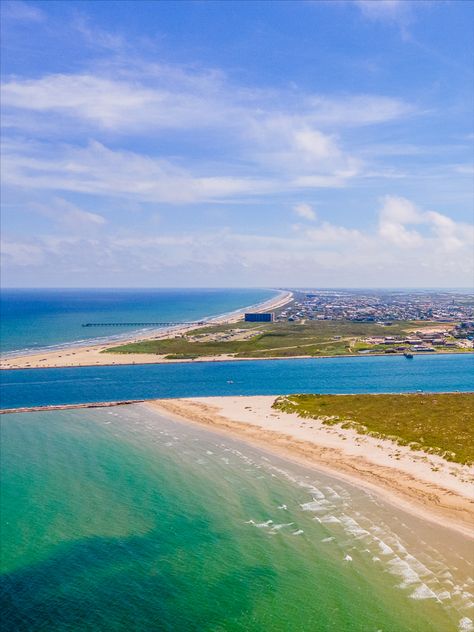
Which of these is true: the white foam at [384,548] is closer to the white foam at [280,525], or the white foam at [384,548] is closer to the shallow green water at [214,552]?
the shallow green water at [214,552]

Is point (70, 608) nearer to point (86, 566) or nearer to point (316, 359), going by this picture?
point (86, 566)

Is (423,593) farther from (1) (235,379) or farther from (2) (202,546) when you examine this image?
(1) (235,379)

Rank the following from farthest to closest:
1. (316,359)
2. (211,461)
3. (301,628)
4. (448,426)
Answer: (316,359), (448,426), (211,461), (301,628)

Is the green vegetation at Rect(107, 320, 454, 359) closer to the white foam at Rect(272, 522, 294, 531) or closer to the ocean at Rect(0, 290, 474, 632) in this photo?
the ocean at Rect(0, 290, 474, 632)

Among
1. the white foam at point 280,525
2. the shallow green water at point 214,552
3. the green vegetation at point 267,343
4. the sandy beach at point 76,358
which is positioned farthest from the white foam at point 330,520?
the green vegetation at point 267,343

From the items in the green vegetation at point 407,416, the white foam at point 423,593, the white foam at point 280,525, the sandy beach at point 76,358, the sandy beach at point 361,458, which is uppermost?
the sandy beach at point 76,358

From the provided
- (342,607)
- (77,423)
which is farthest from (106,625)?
(77,423)
